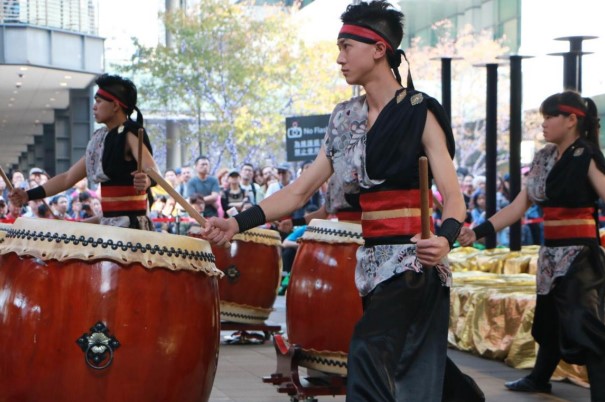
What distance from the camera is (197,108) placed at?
34.7 meters

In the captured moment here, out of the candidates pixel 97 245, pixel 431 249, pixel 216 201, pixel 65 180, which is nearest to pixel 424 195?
pixel 431 249

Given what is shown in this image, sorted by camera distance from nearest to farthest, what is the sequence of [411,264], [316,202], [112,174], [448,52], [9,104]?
[411,264] < [112,174] < [316,202] < [448,52] < [9,104]

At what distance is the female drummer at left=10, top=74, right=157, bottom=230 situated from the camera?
246 inches

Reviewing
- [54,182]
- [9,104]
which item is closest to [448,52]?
[9,104]

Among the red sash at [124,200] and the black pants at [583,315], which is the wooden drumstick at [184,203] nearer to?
the red sash at [124,200]

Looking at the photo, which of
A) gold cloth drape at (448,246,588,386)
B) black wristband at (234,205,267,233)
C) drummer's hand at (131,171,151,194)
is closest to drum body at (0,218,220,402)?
black wristband at (234,205,267,233)

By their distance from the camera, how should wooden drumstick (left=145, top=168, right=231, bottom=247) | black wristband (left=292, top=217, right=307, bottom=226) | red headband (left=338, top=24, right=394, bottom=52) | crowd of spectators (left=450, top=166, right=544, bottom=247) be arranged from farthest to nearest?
1. crowd of spectators (left=450, top=166, right=544, bottom=247)
2. black wristband (left=292, top=217, right=307, bottom=226)
3. wooden drumstick (left=145, top=168, right=231, bottom=247)
4. red headband (left=338, top=24, right=394, bottom=52)

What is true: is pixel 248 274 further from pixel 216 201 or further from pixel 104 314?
pixel 216 201

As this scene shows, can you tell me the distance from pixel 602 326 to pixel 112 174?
274 centimetres

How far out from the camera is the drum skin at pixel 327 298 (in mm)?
5391

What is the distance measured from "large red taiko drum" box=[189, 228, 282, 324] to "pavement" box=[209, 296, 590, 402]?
30 centimetres

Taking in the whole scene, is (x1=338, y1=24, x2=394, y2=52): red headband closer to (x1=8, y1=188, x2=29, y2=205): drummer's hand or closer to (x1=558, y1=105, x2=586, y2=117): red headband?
(x1=558, y1=105, x2=586, y2=117): red headband

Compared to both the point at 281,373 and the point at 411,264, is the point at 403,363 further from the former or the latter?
the point at 281,373

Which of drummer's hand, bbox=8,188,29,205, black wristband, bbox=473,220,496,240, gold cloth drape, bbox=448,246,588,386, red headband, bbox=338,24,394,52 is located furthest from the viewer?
gold cloth drape, bbox=448,246,588,386
